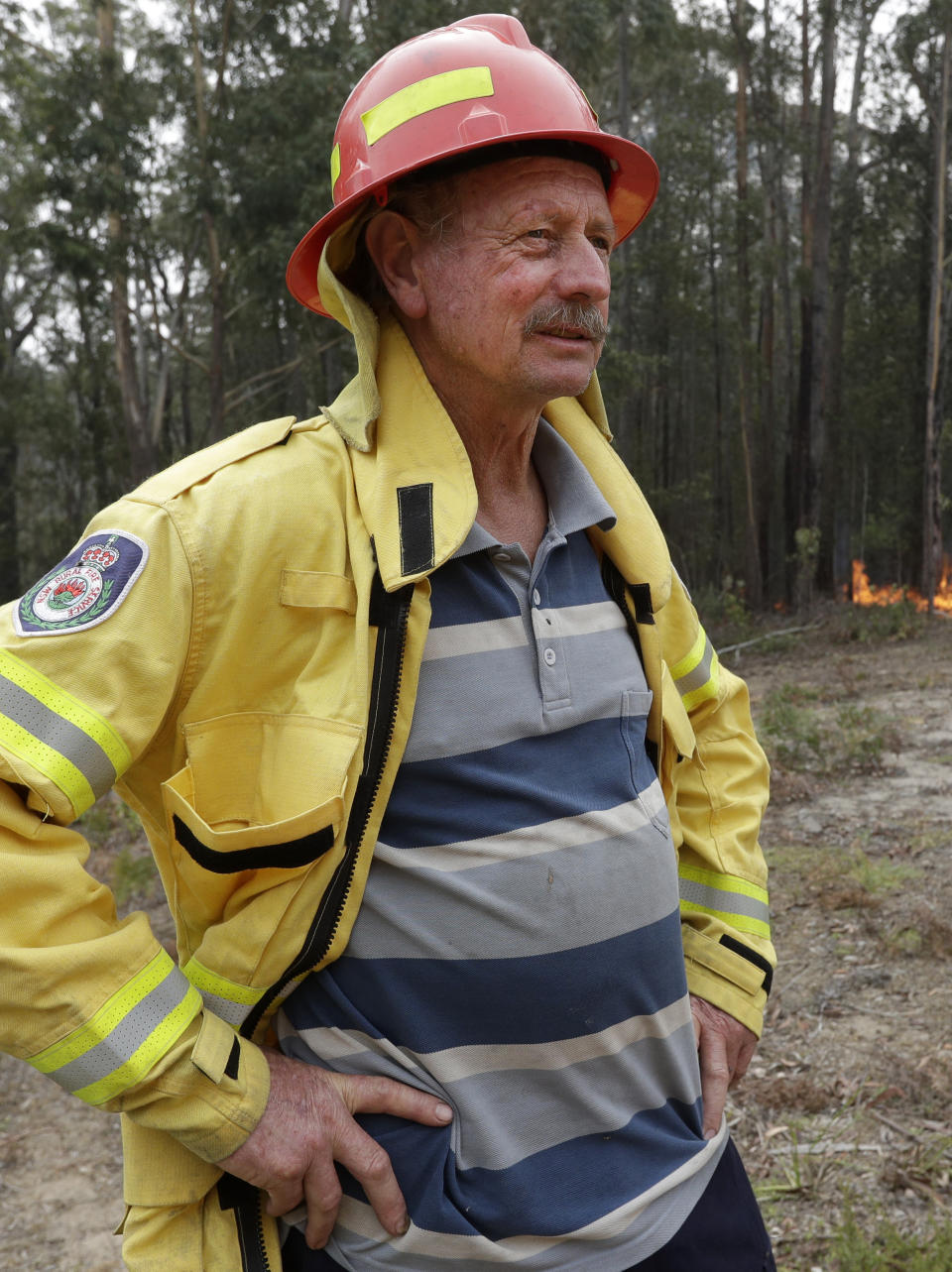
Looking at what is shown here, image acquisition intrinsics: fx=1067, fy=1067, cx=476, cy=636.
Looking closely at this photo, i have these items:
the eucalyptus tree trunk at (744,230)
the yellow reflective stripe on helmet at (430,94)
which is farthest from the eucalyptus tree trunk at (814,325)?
the yellow reflective stripe on helmet at (430,94)

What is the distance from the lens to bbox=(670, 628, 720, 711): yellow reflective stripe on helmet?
2.04 metres

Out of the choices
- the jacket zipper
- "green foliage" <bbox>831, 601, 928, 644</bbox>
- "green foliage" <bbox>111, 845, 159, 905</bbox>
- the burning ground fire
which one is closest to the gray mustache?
the jacket zipper

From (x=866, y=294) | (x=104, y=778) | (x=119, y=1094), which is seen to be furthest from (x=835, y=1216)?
(x=866, y=294)

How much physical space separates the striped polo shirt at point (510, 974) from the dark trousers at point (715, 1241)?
4 cm

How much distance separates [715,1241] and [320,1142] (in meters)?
0.70

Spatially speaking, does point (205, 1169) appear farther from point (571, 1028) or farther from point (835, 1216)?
point (835, 1216)

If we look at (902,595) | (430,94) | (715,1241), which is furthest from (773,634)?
(430,94)

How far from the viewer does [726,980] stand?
1999 millimetres

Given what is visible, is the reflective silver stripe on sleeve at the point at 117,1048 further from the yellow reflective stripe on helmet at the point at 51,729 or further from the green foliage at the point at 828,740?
the green foliage at the point at 828,740

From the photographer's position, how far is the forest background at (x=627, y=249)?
14664 mm

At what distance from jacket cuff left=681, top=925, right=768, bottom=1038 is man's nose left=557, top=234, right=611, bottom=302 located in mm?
1183

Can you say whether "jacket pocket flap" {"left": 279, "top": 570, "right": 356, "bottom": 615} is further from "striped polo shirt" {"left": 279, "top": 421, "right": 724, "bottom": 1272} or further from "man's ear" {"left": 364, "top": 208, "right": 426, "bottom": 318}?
"man's ear" {"left": 364, "top": 208, "right": 426, "bottom": 318}

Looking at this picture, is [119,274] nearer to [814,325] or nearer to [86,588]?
[814,325]

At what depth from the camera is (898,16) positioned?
65.4 ft
